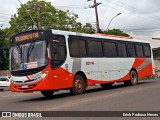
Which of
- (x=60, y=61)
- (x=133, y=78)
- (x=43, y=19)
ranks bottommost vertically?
(x=133, y=78)

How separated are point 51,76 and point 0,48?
1896 inches

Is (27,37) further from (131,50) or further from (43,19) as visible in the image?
(43,19)

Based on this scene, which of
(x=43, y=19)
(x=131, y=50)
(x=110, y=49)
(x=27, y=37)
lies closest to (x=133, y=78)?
(x=131, y=50)

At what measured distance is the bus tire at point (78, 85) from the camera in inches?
664

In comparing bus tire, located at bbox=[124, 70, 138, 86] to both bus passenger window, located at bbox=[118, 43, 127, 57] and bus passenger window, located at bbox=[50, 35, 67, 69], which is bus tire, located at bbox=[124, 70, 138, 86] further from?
bus passenger window, located at bbox=[50, 35, 67, 69]

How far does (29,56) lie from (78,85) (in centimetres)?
303

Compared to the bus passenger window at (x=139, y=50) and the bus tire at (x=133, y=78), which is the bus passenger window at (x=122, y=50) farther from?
the bus passenger window at (x=139, y=50)

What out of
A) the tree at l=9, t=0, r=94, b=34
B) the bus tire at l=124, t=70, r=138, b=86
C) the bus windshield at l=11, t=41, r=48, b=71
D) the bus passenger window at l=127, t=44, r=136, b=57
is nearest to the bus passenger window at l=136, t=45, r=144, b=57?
the bus passenger window at l=127, t=44, r=136, b=57

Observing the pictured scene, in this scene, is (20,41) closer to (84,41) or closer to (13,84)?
(13,84)

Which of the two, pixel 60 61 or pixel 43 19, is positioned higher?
pixel 43 19

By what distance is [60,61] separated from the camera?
15875 millimetres

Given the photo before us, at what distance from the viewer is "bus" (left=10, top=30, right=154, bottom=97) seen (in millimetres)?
15266

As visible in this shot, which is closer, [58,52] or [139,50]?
[58,52]

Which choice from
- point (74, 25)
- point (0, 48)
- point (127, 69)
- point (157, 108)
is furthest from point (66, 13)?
point (157, 108)
